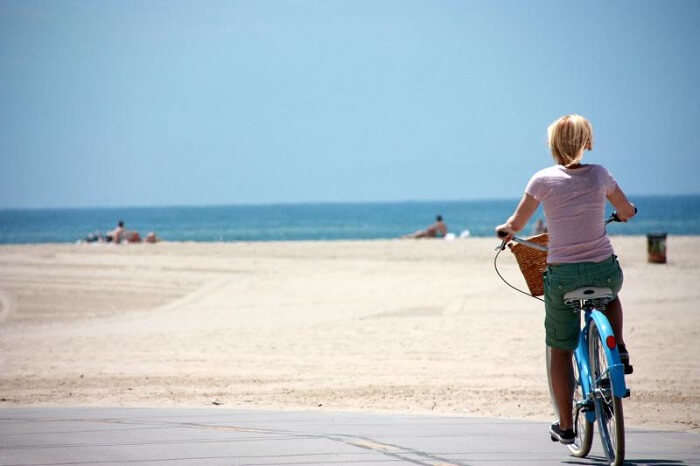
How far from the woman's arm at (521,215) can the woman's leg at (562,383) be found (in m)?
0.66

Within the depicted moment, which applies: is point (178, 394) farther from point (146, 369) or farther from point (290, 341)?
point (290, 341)

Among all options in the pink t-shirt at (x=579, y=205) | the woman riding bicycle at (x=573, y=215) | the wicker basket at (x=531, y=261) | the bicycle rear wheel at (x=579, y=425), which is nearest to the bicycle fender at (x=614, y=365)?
the woman riding bicycle at (x=573, y=215)

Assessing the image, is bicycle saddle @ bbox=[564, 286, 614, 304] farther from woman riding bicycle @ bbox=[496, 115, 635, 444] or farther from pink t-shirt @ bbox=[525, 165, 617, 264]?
pink t-shirt @ bbox=[525, 165, 617, 264]

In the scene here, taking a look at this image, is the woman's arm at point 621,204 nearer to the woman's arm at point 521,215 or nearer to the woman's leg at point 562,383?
the woman's arm at point 521,215

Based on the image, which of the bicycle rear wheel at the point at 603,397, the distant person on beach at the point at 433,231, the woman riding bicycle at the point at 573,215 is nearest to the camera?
the bicycle rear wheel at the point at 603,397

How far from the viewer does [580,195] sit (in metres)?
4.16

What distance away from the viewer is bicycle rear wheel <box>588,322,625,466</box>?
404 cm

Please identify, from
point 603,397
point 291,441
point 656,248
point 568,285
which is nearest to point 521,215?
point 568,285

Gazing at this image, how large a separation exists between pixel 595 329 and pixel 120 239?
32.8m

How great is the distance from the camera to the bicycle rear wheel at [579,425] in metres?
4.31

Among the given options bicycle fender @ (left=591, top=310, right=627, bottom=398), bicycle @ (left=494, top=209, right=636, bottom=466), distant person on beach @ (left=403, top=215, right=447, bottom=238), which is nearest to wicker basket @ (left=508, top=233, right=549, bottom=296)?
bicycle @ (left=494, top=209, right=636, bottom=466)

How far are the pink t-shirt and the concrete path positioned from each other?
106 centimetres

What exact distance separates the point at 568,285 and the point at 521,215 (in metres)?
0.43

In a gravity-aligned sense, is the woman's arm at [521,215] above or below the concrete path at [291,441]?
above
